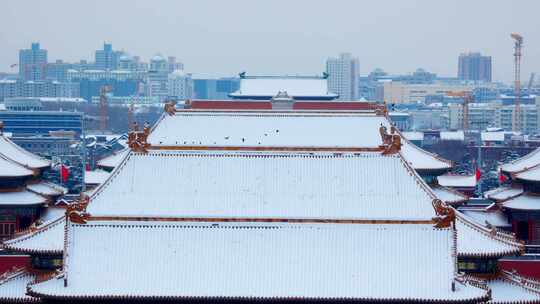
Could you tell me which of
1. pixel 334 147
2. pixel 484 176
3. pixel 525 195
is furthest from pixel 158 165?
pixel 484 176

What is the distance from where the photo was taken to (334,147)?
115ft

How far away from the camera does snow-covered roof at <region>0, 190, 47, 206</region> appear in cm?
4784

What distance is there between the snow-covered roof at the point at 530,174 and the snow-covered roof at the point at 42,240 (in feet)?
57.9

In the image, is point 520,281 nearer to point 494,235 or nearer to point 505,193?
point 494,235

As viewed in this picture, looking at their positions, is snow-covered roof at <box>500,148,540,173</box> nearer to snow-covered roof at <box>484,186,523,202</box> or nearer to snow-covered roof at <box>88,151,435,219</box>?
snow-covered roof at <box>484,186,523,202</box>

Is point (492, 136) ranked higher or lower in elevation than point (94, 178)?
higher

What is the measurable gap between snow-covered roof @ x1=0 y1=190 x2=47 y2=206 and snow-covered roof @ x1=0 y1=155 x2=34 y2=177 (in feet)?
2.46

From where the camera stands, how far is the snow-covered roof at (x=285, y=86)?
82.4 meters

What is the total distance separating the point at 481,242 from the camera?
3662cm

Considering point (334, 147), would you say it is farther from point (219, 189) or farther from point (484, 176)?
point (484, 176)

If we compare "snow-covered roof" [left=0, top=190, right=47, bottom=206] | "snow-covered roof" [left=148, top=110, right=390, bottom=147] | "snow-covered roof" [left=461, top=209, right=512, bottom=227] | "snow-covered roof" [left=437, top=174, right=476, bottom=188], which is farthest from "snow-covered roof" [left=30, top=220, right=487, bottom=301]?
"snow-covered roof" [left=437, top=174, right=476, bottom=188]

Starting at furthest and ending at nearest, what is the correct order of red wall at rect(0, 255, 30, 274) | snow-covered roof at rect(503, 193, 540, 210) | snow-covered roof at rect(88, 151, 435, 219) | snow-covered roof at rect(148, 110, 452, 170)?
snow-covered roof at rect(503, 193, 540, 210) < snow-covered roof at rect(148, 110, 452, 170) < red wall at rect(0, 255, 30, 274) < snow-covered roof at rect(88, 151, 435, 219)

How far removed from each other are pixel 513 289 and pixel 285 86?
158ft

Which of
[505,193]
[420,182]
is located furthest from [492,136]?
[420,182]
